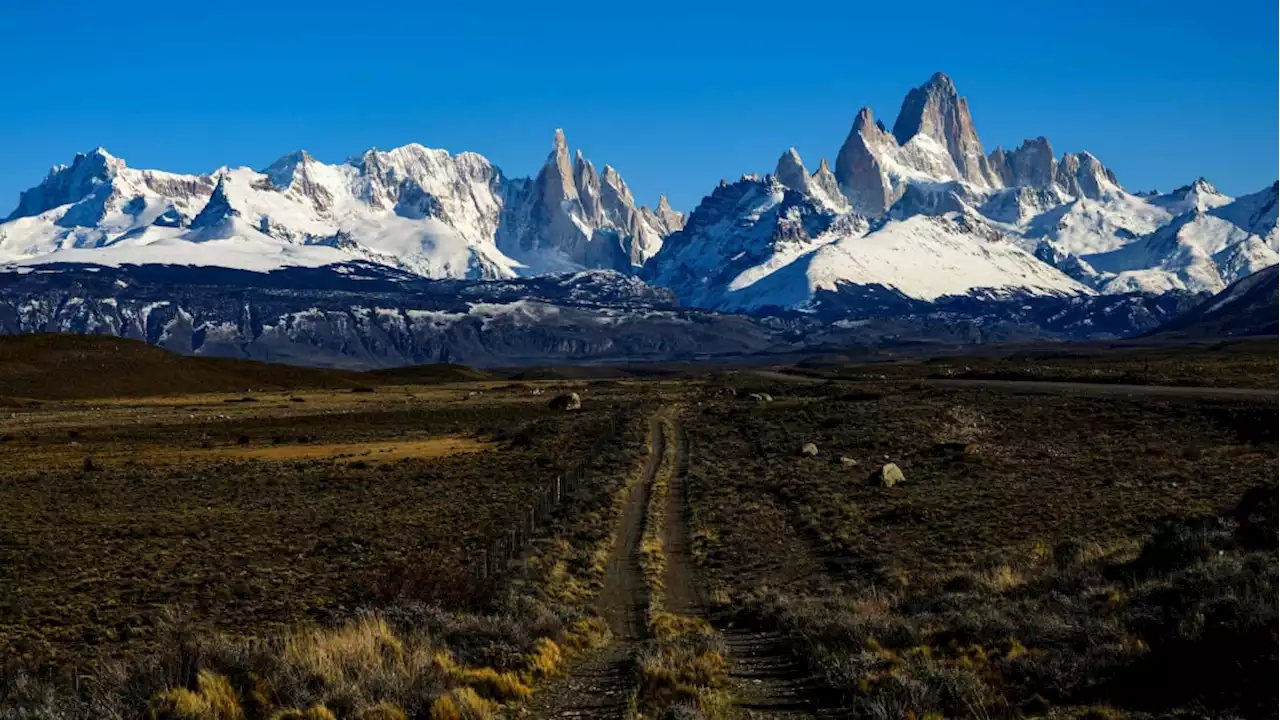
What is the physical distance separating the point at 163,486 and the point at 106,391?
94382 mm

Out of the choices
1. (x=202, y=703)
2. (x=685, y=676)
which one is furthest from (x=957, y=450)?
(x=202, y=703)

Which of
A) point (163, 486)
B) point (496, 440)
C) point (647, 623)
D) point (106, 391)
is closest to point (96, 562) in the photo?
point (647, 623)

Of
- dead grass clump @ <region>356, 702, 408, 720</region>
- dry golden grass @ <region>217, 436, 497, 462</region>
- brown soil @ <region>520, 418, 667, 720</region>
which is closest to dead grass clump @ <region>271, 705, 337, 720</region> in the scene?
dead grass clump @ <region>356, 702, 408, 720</region>

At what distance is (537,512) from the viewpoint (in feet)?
129

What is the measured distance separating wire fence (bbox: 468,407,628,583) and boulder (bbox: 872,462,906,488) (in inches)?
451

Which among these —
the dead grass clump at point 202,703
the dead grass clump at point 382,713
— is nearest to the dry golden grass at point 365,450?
the dead grass clump at point 202,703

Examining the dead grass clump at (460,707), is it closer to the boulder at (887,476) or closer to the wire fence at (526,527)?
the wire fence at (526,527)

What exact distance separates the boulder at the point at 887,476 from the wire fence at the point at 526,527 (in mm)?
11468

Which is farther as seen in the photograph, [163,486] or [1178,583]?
[163,486]

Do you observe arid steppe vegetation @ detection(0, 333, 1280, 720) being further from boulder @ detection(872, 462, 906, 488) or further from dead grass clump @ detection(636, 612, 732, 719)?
boulder @ detection(872, 462, 906, 488)

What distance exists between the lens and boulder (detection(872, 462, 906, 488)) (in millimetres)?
44250

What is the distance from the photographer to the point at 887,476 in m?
44.6

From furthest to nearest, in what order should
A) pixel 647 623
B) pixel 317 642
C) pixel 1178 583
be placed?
pixel 647 623 → pixel 1178 583 → pixel 317 642

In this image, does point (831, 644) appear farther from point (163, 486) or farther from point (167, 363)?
point (167, 363)
